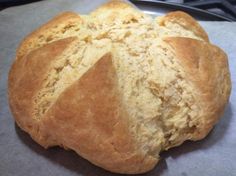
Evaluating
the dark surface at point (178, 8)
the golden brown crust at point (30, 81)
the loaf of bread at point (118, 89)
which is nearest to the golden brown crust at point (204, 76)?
the loaf of bread at point (118, 89)

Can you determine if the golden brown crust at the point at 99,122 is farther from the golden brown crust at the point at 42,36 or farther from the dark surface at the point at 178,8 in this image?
the dark surface at the point at 178,8

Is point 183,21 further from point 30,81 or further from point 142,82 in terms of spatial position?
point 30,81

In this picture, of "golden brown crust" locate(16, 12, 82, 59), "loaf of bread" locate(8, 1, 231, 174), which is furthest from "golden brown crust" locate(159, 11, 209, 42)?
"golden brown crust" locate(16, 12, 82, 59)

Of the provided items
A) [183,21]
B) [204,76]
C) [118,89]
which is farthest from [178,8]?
[118,89]

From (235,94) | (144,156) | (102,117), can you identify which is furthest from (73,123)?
(235,94)

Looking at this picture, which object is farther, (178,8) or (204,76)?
(178,8)

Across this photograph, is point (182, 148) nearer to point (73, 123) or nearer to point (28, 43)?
point (73, 123)

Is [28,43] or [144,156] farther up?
[28,43]
